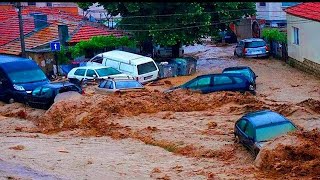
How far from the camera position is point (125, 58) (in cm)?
3167

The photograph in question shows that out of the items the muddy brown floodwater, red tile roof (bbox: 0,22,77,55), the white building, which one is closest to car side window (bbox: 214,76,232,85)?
the muddy brown floodwater

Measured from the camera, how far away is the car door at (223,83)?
2589 cm

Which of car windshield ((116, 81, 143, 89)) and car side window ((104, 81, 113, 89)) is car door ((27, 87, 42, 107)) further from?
car windshield ((116, 81, 143, 89))

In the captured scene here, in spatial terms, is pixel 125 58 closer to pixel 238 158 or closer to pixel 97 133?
pixel 97 133

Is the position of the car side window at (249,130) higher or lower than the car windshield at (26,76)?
lower

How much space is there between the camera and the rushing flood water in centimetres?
1581

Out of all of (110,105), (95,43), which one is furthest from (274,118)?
(95,43)

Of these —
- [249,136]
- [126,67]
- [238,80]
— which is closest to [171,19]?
[126,67]

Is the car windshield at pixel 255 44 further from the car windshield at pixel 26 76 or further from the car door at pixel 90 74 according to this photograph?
the car windshield at pixel 26 76

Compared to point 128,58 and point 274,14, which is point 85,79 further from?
point 274,14

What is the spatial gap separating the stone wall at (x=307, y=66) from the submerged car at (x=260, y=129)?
14.5 m

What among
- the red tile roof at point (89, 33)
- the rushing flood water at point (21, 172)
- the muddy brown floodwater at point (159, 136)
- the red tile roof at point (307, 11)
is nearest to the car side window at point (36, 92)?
the muddy brown floodwater at point (159, 136)

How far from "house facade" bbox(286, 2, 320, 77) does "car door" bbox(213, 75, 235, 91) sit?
7.09 meters

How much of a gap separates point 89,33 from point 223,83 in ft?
51.9
